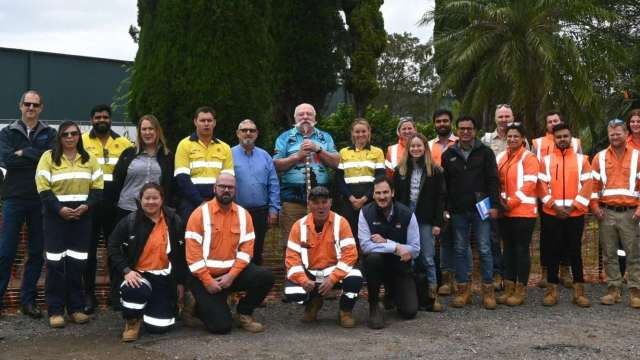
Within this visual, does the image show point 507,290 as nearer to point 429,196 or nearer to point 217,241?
point 429,196

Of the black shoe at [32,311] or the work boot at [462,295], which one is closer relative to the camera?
the black shoe at [32,311]

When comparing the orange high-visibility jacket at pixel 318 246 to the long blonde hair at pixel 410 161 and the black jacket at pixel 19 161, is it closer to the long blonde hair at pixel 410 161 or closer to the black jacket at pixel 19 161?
the long blonde hair at pixel 410 161

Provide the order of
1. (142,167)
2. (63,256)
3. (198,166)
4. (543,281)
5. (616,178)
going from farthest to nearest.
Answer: (543,281) < (616,178) < (198,166) < (142,167) < (63,256)

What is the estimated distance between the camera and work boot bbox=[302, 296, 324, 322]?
696cm

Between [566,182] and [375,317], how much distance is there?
8.71 feet

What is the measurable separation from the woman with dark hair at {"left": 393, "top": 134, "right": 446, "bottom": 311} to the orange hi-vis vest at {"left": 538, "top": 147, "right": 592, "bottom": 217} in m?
1.20

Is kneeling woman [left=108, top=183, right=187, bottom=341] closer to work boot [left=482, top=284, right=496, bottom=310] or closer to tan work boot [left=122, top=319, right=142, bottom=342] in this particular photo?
tan work boot [left=122, top=319, right=142, bottom=342]

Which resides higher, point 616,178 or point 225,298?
point 616,178

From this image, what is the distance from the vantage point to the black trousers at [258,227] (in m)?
7.53

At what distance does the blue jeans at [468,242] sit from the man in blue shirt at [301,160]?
4.84 feet

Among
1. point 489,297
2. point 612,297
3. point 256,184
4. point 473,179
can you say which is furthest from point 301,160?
point 612,297

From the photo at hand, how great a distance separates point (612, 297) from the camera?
7871 mm

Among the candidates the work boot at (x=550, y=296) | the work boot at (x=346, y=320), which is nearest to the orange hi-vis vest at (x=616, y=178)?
the work boot at (x=550, y=296)

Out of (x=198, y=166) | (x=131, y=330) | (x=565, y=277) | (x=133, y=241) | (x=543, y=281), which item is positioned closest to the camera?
(x=131, y=330)
